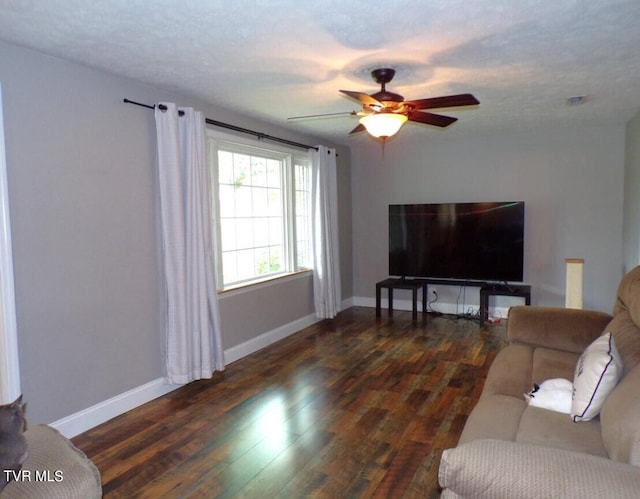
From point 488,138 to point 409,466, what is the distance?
4461mm

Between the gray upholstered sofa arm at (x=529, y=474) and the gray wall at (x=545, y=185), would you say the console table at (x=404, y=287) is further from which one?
the gray upholstered sofa arm at (x=529, y=474)

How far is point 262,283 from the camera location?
4.72 m

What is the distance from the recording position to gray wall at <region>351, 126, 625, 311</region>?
17.2 ft

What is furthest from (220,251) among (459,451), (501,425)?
(459,451)

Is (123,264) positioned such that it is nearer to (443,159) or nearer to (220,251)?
(220,251)

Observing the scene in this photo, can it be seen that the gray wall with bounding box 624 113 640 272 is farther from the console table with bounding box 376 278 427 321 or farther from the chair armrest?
the console table with bounding box 376 278 427 321

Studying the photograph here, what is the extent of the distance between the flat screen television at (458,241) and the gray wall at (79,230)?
11.1ft

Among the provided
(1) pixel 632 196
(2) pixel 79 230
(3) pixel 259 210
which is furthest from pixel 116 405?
(1) pixel 632 196

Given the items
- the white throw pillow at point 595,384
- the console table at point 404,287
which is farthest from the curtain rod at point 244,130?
the white throw pillow at point 595,384

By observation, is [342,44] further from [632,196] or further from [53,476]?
[632,196]

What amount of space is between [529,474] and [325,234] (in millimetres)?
4428

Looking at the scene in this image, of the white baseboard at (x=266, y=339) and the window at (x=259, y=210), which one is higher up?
the window at (x=259, y=210)

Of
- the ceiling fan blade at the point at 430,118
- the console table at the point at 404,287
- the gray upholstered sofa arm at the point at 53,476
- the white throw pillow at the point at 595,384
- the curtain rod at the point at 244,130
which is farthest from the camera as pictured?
the console table at the point at 404,287

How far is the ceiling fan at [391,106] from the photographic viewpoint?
2625 mm
